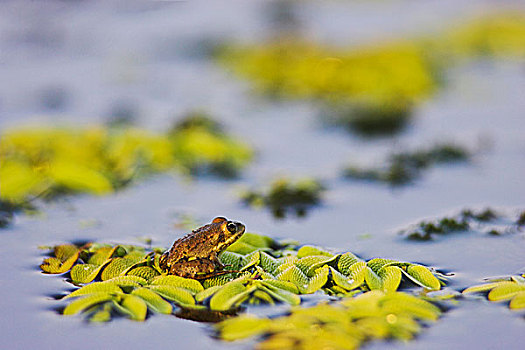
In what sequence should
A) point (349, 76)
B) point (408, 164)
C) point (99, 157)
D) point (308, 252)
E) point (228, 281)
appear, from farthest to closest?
point (349, 76) → point (408, 164) → point (99, 157) → point (308, 252) → point (228, 281)

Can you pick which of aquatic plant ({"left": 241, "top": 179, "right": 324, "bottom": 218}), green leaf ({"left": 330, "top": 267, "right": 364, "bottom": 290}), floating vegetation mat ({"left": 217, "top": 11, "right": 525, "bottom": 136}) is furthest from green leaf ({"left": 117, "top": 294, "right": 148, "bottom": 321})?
→ floating vegetation mat ({"left": 217, "top": 11, "right": 525, "bottom": 136})

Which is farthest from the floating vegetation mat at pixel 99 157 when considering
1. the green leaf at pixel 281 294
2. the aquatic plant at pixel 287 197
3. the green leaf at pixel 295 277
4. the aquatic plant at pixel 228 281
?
the green leaf at pixel 281 294

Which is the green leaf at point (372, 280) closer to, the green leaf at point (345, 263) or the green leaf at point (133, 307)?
the green leaf at point (345, 263)

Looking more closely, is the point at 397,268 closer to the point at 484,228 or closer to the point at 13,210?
the point at 484,228

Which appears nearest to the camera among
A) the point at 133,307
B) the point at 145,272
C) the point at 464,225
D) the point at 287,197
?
the point at 133,307

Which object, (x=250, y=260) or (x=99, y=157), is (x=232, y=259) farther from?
(x=99, y=157)

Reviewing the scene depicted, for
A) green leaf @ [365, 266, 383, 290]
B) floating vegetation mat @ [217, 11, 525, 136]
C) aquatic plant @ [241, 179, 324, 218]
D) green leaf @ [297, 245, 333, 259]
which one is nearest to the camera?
green leaf @ [365, 266, 383, 290]

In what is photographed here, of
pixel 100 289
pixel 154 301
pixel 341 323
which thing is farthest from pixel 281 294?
pixel 100 289

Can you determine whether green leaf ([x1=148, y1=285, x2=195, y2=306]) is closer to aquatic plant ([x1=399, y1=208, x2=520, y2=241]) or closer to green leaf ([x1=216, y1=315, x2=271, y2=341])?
green leaf ([x1=216, y1=315, x2=271, y2=341])
